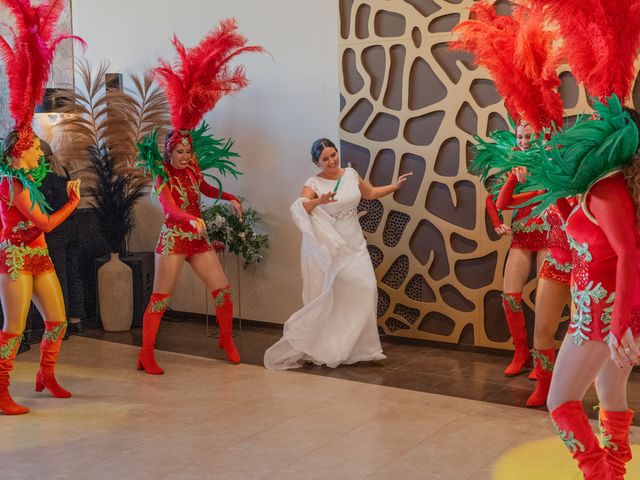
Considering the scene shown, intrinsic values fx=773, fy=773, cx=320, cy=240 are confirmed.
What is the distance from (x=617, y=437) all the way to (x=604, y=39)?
1.47 metres

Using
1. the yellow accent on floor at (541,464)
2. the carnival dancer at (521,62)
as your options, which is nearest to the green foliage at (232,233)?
the carnival dancer at (521,62)

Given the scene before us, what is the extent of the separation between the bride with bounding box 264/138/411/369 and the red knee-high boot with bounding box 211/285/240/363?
0.31m

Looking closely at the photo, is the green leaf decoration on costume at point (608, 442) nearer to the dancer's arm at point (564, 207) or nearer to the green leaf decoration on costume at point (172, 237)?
the dancer's arm at point (564, 207)

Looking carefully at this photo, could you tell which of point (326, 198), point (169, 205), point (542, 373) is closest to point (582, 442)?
point (542, 373)

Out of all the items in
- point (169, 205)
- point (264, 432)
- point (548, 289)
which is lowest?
point (264, 432)

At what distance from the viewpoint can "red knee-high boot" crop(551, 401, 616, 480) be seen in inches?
107

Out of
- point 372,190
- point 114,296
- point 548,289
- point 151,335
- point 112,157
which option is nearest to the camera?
point 548,289

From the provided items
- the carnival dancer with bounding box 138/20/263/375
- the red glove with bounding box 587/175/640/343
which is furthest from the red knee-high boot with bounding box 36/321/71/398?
the red glove with bounding box 587/175/640/343

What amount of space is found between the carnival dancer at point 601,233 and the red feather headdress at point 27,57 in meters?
2.92

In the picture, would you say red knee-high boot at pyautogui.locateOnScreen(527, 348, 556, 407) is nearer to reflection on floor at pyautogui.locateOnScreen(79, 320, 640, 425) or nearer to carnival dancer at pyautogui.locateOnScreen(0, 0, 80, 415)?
reflection on floor at pyautogui.locateOnScreen(79, 320, 640, 425)

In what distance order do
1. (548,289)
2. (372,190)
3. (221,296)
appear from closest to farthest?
(548,289), (221,296), (372,190)

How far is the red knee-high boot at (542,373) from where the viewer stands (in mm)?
4438

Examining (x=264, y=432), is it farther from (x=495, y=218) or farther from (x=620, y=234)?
(x=620, y=234)

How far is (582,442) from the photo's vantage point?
271cm
